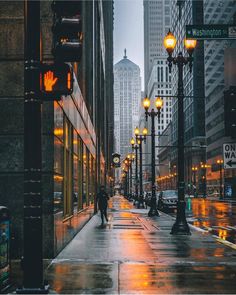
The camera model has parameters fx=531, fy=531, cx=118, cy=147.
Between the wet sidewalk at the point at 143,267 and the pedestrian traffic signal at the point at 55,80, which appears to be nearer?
the pedestrian traffic signal at the point at 55,80

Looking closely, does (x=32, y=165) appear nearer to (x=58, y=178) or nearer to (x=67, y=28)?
(x=67, y=28)

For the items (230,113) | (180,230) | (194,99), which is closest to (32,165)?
(230,113)

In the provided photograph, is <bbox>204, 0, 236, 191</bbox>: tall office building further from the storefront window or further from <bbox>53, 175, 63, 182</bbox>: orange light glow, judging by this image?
<bbox>53, 175, 63, 182</bbox>: orange light glow

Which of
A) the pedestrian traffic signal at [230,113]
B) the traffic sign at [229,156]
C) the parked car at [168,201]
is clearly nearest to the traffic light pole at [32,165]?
the pedestrian traffic signal at [230,113]

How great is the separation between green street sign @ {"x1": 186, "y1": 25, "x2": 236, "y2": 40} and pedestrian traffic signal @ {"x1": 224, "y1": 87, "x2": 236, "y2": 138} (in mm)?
1948

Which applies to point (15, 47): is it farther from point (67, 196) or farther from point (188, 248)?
point (188, 248)

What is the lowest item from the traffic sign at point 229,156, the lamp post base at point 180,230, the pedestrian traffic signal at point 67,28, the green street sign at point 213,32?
the lamp post base at point 180,230

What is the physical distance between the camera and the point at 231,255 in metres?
14.4

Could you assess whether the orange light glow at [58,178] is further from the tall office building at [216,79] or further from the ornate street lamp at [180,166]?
the tall office building at [216,79]

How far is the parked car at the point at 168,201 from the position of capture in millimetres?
43906

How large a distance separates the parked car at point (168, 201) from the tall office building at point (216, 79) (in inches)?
2271

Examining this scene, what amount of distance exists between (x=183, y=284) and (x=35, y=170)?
3575 mm

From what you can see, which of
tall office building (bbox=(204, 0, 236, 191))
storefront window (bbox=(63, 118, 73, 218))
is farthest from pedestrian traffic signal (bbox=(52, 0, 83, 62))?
tall office building (bbox=(204, 0, 236, 191))

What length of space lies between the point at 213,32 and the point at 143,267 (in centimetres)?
597
